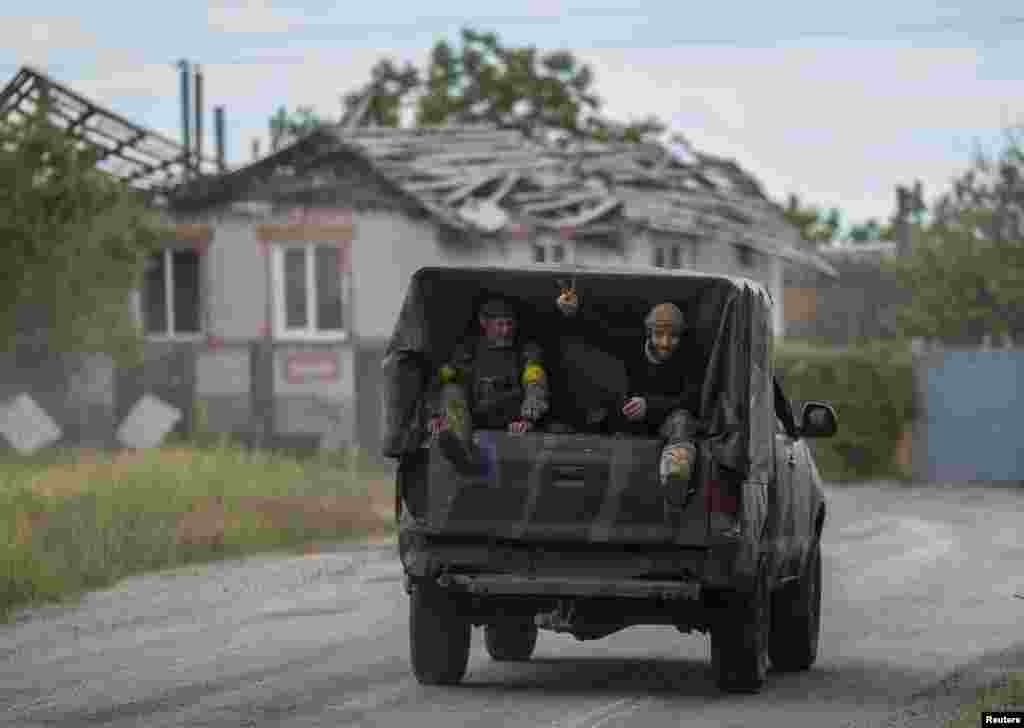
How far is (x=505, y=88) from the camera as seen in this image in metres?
63.2

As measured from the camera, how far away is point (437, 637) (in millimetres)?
12539

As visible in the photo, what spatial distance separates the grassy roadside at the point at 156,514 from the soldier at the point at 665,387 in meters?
6.46

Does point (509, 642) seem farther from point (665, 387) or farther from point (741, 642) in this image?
point (741, 642)

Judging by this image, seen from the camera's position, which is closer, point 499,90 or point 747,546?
point 747,546

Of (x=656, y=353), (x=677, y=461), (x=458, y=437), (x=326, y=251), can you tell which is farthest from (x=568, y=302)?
(x=326, y=251)

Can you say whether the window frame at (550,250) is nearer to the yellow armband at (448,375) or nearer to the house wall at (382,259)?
the house wall at (382,259)

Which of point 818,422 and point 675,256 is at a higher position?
point 675,256

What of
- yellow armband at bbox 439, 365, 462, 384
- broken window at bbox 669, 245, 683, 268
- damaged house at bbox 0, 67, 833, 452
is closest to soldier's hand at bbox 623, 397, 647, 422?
yellow armband at bbox 439, 365, 462, 384

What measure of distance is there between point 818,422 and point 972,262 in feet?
109

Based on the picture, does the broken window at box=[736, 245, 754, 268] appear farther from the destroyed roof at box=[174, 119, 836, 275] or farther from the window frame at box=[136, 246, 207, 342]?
the window frame at box=[136, 246, 207, 342]

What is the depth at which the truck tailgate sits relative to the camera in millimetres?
11914

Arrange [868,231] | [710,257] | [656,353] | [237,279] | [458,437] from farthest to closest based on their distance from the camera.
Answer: [868,231]
[710,257]
[237,279]
[656,353]
[458,437]

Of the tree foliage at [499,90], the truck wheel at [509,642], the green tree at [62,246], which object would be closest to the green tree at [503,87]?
the tree foliage at [499,90]

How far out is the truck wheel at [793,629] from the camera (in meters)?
13.5
